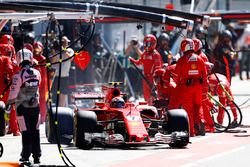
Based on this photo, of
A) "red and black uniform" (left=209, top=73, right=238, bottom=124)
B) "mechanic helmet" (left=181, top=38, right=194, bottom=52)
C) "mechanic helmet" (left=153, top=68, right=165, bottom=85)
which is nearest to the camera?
"mechanic helmet" (left=181, top=38, right=194, bottom=52)

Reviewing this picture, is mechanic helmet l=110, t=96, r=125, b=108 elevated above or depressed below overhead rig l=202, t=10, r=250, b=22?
below

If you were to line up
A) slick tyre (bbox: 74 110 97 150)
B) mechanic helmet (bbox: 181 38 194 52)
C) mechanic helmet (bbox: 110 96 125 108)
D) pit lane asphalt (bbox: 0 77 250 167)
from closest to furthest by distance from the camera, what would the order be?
pit lane asphalt (bbox: 0 77 250 167), slick tyre (bbox: 74 110 97 150), mechanic helmet (bbox: 110 96 125 108), mechanic helmet (bbox: 181 38 194 52)

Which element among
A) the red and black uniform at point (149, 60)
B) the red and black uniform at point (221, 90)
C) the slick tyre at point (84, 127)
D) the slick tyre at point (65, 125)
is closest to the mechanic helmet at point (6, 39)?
the slick tyre at point (65, 125)

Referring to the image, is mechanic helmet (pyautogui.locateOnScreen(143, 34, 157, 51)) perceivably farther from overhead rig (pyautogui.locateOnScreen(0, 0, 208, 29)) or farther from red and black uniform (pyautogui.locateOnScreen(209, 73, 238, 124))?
overhead rig (pyautogui.locateOnScreen(0, 0, 208, 29))

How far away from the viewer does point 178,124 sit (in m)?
17.5

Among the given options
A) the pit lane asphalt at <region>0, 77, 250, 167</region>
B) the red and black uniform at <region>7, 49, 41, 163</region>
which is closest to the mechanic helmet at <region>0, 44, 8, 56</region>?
the pit lane asphalt at <region>0, 77, 250, 167</region>

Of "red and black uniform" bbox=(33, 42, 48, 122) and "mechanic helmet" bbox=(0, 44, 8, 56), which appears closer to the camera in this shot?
"mechanic helmet" bbox=(0, 44, 8, 56)

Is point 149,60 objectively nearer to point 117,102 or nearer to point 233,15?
point 117,102

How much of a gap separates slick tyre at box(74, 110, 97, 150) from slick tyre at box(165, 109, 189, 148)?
134 cm

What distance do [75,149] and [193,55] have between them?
11.1ft

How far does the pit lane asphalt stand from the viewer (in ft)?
50.6

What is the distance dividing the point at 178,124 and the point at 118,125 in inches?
40.3

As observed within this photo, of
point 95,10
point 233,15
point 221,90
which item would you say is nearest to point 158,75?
point 221,90

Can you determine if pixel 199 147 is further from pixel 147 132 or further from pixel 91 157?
pixel 91 157
